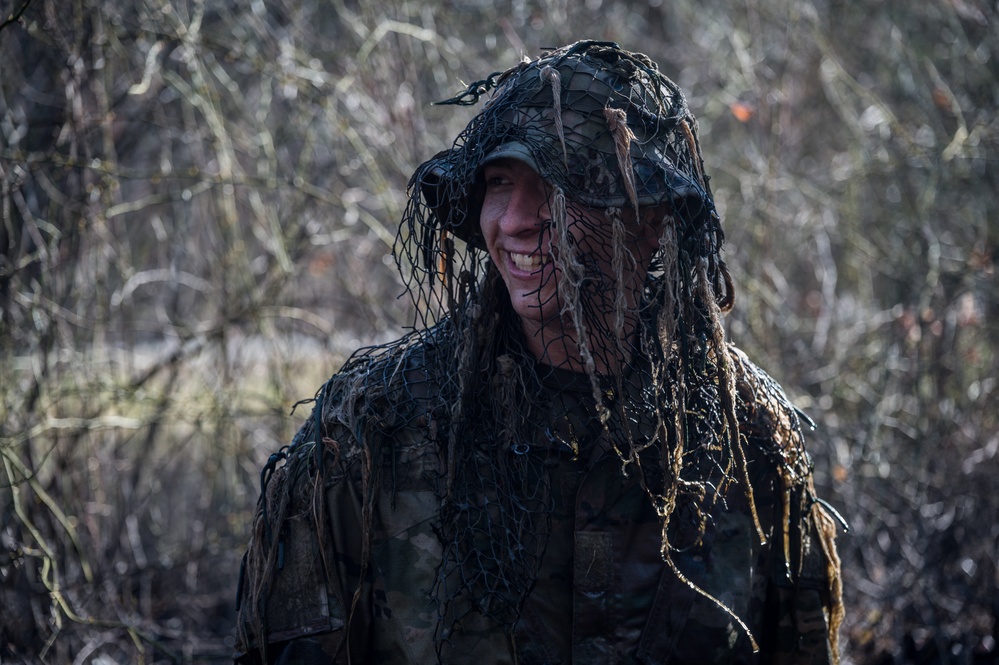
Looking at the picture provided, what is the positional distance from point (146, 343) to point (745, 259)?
3.69m

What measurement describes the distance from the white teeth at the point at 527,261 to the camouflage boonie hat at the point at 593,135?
0.56ft

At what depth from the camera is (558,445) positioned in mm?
2299

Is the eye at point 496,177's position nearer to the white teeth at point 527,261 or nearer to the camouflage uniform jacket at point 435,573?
the white teeth at point 527,261

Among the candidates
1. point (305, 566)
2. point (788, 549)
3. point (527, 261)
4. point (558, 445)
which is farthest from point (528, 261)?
point (788, 549)

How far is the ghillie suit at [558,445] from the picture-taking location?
2.15m

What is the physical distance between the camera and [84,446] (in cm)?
433

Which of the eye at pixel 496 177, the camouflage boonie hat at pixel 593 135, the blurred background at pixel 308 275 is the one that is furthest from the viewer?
the blurred background at pixel 308 275

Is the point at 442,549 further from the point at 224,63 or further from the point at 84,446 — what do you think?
the point at 224,63

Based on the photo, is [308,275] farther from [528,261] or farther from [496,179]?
[528,261]

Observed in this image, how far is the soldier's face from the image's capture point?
216 cm

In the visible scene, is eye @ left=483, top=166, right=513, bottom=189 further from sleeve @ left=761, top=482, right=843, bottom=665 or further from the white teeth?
sleeve @ left=761, top=482, right=843, bottom=665

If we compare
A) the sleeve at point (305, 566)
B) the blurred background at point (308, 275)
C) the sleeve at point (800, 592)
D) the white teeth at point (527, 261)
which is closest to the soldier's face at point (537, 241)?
the white teeth at point (527, 261)

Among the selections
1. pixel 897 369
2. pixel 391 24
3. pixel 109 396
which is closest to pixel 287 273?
pixel 109 396

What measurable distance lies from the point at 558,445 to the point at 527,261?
464mm
